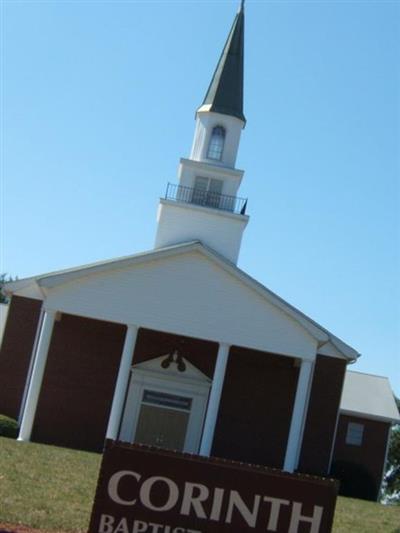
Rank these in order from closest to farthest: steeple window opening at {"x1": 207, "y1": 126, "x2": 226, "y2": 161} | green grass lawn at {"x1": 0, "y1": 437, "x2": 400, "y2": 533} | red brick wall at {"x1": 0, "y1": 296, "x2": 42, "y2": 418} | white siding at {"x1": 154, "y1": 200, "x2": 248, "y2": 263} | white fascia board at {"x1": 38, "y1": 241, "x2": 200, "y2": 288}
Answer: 1. green grass lawn at {"x1": 0, "y1": 437, "x2": 400, "y2": 533}
2. white fascia board at {"x1": 38, "y1": 241, "x2": 200, "y2": 288}
3. red brick wall at {"x1": 0, "y1": 296, "x2": 42, "y2": 418}
4. white siding at {"x1": 154, "y1": 200, "x2": 248, "y2": 263}
5. steeple window opening at {"x1": 207, "y1": 126, "x2": 226, "y2": 161}

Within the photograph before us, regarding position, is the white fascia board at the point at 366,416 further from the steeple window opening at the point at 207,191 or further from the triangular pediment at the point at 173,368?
the steeple window opening at the point at 207,191

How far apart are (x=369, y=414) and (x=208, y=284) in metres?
11.1

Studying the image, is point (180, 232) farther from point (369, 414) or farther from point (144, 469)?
point (144, 469)

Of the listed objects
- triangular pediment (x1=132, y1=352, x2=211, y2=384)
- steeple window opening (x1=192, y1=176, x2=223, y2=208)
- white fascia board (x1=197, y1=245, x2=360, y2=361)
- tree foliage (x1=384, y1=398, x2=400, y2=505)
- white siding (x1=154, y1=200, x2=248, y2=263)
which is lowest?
tree foliage (x1=384, y1=398, x2=400, y2=505)

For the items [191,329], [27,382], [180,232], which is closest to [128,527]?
[191,329]

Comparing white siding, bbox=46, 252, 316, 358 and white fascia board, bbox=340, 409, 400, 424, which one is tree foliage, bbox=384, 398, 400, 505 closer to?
white fascia board, bbox=340, 409, 400, 424

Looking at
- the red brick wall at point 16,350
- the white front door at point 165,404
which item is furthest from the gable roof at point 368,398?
the red brick wall at point 16,350

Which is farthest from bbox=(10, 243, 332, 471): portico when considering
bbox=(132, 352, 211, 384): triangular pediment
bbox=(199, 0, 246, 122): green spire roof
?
bbox=(199, 0, 246, 122): green spire roof

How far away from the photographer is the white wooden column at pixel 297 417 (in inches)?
1075

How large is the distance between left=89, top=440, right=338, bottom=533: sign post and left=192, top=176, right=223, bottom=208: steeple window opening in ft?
84.1

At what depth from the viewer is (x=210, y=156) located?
3531 cm

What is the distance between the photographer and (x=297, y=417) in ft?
90.5

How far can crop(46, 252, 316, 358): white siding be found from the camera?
27.7 metres

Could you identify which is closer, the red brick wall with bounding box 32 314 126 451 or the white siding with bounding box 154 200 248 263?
the red brick wall with bounding box 32 314 126 451
